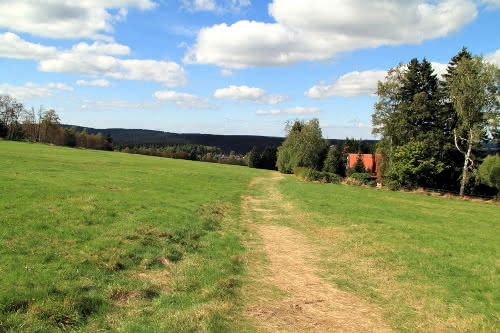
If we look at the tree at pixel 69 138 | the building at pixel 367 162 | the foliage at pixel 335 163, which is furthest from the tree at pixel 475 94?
the tree at pixel 69 138

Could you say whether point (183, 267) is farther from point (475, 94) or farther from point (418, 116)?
point (418, 116)

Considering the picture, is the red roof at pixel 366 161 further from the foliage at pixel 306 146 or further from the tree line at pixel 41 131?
the tree line at pixel 41 131

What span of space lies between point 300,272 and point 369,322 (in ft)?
10.1

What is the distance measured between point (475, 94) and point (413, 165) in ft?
35.5

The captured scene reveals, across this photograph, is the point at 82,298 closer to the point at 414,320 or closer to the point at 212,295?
the point at 212,295

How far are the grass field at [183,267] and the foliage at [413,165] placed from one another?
28.7 m

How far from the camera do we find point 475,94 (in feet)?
126

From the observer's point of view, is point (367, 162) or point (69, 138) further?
point (69, 138)

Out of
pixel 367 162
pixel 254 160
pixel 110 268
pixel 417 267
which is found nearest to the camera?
pixel 110 268

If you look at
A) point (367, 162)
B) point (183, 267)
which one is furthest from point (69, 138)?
point (183, 267)

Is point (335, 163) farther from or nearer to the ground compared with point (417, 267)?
farther from the ground

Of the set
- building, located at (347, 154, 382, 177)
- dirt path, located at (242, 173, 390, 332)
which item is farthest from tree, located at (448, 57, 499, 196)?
dirt path, located at (242, 173, 390, 332)

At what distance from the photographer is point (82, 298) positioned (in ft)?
20.1

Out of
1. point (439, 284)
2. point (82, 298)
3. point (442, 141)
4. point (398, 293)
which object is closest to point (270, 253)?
point (398, 293)
